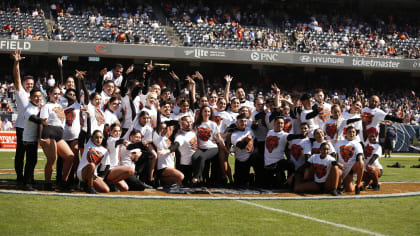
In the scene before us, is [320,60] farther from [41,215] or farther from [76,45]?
[41,215]

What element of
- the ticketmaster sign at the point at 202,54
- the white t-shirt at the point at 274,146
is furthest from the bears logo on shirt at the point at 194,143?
the ticketmaster sign at the point at 202,54

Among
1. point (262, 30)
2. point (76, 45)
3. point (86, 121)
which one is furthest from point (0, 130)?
point (262, 30)

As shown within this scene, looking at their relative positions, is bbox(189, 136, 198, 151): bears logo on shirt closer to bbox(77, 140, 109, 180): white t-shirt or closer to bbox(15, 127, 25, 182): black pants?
bbox(77, 140, 109, 180): white t-shirt

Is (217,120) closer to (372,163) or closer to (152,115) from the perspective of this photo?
(152,115)

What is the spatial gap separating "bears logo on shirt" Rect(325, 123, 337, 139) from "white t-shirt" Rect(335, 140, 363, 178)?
55 centimetres

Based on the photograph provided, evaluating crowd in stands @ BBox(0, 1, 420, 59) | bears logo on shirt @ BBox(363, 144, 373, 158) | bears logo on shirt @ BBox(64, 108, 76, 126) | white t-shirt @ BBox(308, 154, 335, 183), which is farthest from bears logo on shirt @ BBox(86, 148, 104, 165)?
crowd in stands @ BBox(0, 1, 420, 59)

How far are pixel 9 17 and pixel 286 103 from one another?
23.3m

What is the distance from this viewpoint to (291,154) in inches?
360

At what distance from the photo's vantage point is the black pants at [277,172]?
9.02 meters

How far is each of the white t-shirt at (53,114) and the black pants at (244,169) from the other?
10.8 ft

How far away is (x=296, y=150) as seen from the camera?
354 inches

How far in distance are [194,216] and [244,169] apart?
10.5 ft

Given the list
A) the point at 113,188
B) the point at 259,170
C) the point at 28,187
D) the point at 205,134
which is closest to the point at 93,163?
the point at 113,188

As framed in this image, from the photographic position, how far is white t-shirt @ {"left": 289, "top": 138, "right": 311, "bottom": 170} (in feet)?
29.3
